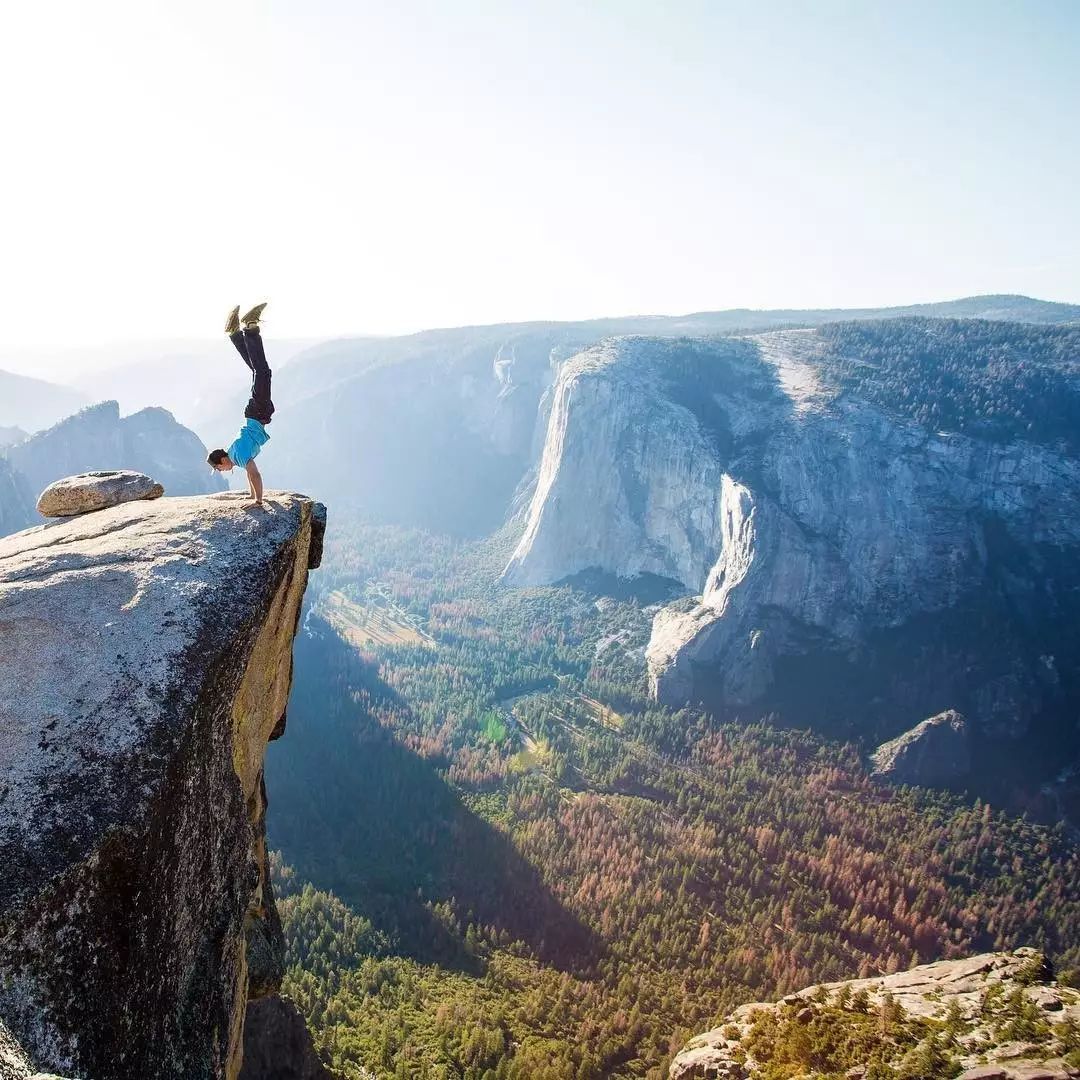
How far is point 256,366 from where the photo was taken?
1532 centimetres

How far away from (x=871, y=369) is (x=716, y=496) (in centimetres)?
4168

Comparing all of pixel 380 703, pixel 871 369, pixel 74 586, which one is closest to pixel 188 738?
pixel 74 586

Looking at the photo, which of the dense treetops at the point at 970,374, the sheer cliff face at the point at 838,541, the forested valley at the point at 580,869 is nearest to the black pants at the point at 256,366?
the forested valley at the point at 580,869

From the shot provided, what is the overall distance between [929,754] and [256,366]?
8695cm

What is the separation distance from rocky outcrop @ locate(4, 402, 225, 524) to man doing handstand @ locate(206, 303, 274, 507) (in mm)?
114462

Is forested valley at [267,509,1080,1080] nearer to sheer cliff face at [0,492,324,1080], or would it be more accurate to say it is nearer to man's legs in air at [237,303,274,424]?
sheer cliff face at [0,492,324,1080]

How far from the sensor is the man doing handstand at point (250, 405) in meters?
15.1

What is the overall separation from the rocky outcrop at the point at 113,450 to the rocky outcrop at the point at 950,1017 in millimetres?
116972

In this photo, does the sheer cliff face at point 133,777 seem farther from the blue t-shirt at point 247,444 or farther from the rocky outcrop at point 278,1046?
the rocky outcrop at point 278,1046

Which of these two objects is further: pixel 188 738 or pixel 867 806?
pixel 867 806

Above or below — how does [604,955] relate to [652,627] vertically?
below

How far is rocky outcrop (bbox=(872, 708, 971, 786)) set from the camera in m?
76.4

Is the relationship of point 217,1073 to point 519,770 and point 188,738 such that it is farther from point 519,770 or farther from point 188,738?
point 519,770

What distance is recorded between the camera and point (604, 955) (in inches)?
1842
